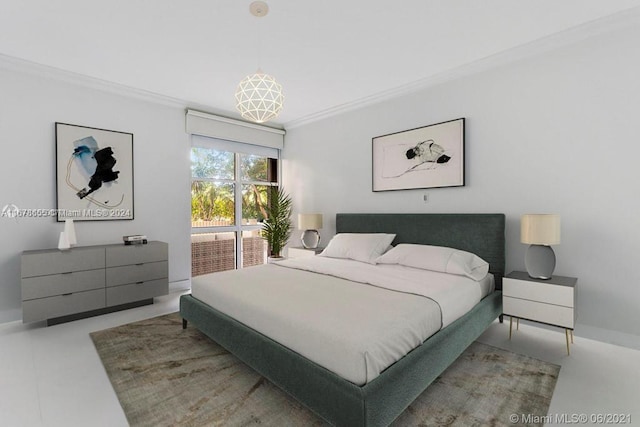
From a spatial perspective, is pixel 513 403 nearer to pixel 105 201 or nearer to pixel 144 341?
pixel 144 341

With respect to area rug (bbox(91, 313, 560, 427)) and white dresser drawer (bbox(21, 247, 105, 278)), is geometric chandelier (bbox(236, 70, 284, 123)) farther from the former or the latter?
white dresser drawer (bbox(21, 247, 105, 278))

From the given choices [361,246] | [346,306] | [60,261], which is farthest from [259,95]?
[60,261]

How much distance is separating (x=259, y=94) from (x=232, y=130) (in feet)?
8.58

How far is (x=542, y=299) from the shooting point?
8.70 ft

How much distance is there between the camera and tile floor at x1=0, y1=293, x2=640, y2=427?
6.05 feet

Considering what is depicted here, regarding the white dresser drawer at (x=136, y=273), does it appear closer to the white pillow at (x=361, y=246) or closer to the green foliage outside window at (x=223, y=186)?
the green foliage outside window at (x=223, y=186)

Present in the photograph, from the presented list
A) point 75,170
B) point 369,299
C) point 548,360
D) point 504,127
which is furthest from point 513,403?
point 75,170

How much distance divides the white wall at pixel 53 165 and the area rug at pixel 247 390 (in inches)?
62.4

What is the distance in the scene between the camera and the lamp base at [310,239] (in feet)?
16.2

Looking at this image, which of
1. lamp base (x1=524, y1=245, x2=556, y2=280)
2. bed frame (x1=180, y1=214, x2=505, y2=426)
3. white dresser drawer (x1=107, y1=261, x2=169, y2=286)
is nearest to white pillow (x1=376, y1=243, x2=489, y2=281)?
bed frame (x1=180, y1=214, x2=505, y2=426)

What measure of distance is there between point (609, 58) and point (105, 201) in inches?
213

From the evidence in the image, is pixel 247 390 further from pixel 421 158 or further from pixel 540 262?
pixel 421 158

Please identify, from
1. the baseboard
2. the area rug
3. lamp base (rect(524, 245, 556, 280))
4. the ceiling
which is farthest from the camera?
the baseboard

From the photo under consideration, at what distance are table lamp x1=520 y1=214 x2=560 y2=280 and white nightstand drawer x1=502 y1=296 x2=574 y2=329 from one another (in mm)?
271
